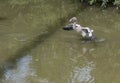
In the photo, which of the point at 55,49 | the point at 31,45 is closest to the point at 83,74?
the point at 55,49

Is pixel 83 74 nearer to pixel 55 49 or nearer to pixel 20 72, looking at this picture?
pixel 20 72

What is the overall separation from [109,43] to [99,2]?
11.7 feet

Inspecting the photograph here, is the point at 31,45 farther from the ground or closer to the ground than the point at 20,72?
farther from the ground

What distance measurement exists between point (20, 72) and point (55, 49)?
1.33 meters

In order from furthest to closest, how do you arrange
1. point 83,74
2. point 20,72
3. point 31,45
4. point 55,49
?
point 31,45 → point 55,49 → point 20,72 → point 83,74

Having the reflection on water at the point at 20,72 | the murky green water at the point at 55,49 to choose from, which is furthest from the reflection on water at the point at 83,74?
the reflection on water at the point at 20,72

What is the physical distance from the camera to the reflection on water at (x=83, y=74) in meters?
7.14

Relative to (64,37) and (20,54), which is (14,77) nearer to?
(20,54)

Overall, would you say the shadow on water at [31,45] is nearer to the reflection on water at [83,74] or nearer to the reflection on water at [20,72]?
the reflection on water at [20,72]

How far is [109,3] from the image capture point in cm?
1190

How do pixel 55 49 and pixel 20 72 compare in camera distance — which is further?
pixel 55 49

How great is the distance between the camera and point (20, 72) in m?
7.54

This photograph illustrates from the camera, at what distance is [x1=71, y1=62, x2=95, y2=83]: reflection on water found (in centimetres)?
714

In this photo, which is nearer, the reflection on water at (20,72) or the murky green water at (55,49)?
the reflection on water at (20,72)
